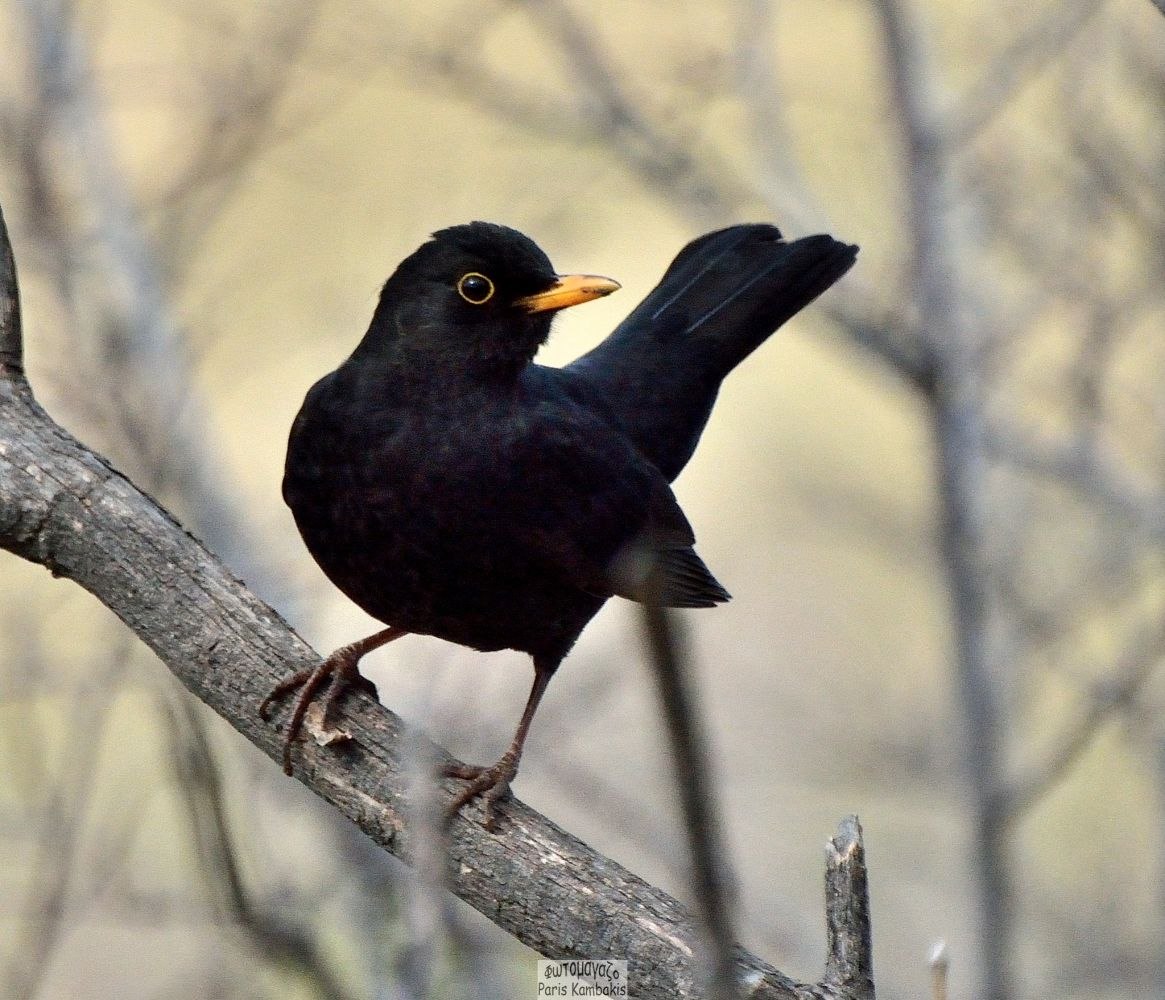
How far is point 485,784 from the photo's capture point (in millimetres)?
3648

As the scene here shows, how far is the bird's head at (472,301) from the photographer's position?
4.03 metres

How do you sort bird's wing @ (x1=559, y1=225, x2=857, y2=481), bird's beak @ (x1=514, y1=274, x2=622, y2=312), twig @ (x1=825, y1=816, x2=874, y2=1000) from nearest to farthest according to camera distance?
twig @ (x1=825, y1=816, x2=874, y2=1000) → bird's beak @ (x1=514, y1=274, x2=622, y2=312) → bird's wing @ (x1=559, y1=225, x2=857, y2=481)

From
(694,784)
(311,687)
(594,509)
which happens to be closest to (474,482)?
(594,509)

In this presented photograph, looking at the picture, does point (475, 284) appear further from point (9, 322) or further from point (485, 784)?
point (485, 784)

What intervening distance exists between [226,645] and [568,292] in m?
1.20

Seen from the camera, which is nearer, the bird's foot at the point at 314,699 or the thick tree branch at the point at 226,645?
the thick tree branch at the point at 226,645

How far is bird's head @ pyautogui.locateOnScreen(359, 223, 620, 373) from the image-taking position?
4.03 meters

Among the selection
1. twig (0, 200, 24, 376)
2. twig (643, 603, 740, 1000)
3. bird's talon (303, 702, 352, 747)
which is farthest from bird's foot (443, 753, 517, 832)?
twig (643, 603, 740, 1000)

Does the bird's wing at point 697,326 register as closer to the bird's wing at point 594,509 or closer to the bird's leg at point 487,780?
the bird's wing at point 594,509

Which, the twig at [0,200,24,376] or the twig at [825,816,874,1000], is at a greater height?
the twig at [0,200,24,376]

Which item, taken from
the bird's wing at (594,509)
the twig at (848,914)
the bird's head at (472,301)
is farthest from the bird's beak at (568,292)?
the twig at (848,914)

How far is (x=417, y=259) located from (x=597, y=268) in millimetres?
6864

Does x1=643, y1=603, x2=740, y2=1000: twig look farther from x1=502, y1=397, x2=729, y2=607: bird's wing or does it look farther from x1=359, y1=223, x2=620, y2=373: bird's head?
x1=359, y1=223, x2=620, y2=373: bird's head

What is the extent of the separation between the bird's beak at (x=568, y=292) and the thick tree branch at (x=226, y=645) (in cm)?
103
